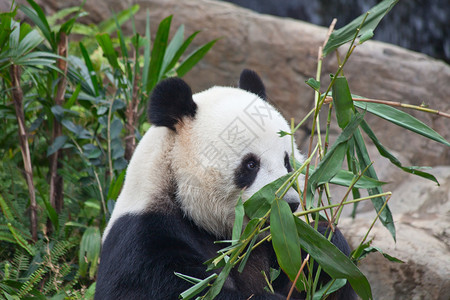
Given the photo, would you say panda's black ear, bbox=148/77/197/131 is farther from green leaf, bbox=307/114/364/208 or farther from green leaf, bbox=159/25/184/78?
green leaf, bbox=159/25/184/78

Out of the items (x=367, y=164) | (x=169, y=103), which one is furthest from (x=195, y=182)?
(x=367, y=164)

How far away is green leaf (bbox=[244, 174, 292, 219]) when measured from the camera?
243 cm

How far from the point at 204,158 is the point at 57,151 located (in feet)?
7.62

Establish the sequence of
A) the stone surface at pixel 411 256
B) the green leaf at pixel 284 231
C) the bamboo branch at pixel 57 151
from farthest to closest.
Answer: the bamboo branch at pixel 57 151
the stone surface at pixel 411 256
the green leaf at pixel 284 231

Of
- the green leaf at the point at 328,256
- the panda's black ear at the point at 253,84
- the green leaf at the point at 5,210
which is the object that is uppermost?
the panda's black ear at the point at 253,84

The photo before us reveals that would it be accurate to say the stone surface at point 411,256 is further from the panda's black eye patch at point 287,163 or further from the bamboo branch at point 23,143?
the bamboo branch at point 23,143

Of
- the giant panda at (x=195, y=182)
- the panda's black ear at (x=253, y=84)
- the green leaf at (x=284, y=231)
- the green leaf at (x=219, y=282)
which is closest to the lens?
the green leaf at (x=284, y=231)

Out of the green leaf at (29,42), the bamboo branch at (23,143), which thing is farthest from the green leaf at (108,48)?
the bamboo branch at (23,143)

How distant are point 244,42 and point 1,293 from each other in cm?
564

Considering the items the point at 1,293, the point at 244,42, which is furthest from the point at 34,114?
the point at 244,42

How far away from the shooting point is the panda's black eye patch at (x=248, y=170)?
116 inches

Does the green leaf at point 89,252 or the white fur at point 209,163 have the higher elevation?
the white fur at point 209,163

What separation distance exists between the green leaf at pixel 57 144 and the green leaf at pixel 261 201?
2.69 meters

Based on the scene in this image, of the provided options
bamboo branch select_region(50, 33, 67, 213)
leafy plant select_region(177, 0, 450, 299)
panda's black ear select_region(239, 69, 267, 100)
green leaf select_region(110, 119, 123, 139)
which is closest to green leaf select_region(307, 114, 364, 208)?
leafy plant select_region(177, 0, 450, 299)
